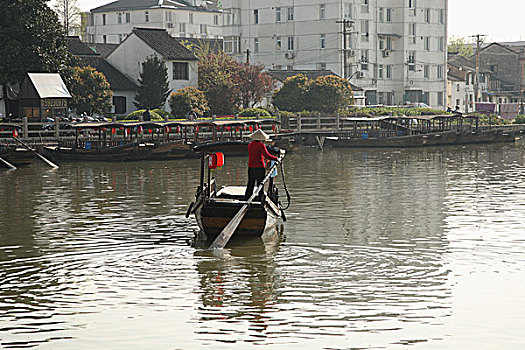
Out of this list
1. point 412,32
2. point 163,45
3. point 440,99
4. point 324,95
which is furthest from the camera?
point 440,99

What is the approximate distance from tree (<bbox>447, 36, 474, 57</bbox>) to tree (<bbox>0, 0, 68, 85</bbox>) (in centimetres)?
10392

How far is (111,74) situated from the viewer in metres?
68.2

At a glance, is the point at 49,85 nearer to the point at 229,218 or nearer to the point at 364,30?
the point at 229,218

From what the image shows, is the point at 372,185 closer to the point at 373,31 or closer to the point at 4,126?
the point at 4,126

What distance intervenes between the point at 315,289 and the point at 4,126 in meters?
35.8

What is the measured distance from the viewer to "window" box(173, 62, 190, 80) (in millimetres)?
68250

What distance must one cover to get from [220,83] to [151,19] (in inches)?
2189

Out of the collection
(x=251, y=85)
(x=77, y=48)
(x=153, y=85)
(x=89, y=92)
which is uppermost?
(x=77, y=48)

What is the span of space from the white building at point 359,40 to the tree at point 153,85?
25615 millimetres

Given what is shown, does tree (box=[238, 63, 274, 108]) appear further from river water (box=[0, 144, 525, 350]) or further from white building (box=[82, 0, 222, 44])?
white building (box=[82, 0, 222, 44])

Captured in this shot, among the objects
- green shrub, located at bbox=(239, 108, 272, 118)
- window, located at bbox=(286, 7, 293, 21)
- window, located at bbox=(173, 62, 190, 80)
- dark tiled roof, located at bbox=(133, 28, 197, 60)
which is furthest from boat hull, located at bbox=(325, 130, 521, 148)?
window, located at bbox=(286, 7, 293, 21)

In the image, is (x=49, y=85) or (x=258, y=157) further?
(x=49, y=85)

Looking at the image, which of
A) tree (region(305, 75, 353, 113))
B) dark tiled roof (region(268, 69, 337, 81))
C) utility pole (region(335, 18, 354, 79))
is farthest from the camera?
utility pole (region(335, 18, 354, 79))

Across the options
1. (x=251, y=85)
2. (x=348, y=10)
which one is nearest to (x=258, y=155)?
(x=251, y=85)
